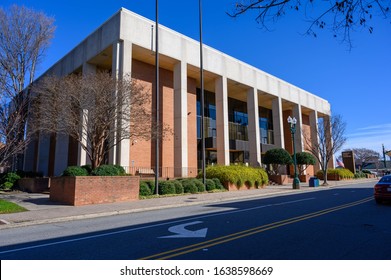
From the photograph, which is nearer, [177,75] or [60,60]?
[177,75]

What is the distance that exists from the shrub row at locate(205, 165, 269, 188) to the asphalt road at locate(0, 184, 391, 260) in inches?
566

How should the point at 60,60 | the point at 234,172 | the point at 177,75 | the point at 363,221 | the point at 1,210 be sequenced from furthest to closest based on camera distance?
the point at 60,60, the point at 177,75, the point at 234,172, the point at 1,210, the point at 363,221

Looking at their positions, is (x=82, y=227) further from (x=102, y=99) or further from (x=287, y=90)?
(x=287, y=90)

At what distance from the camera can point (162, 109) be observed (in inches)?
1222

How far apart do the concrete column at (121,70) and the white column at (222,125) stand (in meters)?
11.4

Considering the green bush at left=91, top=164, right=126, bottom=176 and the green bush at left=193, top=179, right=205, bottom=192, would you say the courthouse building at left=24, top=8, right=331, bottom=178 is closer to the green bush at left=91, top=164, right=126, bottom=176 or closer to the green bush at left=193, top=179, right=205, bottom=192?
the green bush at left=193, top=179, right=205, bottom=192

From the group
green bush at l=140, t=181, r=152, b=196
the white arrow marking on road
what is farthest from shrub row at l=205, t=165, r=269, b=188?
the white arrow marking on road

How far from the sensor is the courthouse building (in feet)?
88.6

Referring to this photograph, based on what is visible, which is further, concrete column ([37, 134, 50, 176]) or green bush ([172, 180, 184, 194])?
concrete column ([37, 134, 50, 176])

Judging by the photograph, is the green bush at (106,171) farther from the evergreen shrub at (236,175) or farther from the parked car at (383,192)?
the parked car at (383,192)

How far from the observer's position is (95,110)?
18.4 meters

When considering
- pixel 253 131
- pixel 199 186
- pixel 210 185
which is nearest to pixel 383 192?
pixel 199 186
